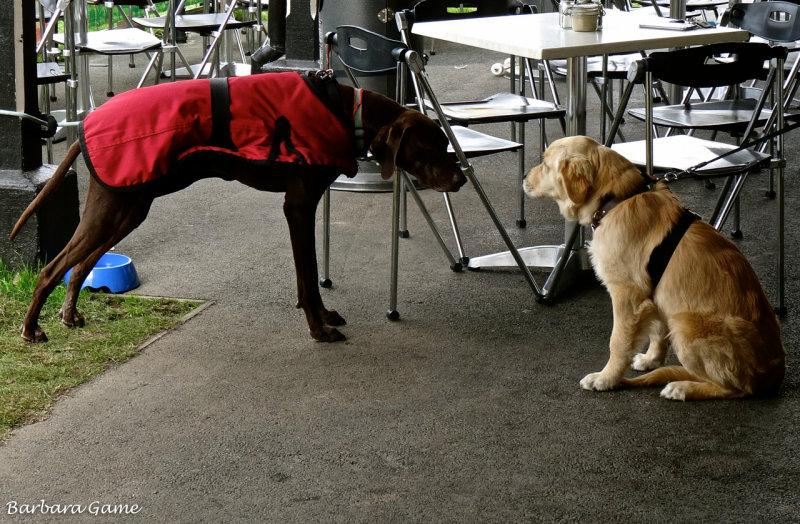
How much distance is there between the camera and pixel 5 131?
4.74 m

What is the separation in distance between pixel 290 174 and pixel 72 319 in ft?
3.88

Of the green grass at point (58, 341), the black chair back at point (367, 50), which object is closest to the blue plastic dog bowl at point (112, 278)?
the green grass at point (58, 341)

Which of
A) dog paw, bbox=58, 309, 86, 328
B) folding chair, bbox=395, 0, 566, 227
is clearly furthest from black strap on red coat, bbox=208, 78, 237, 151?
dog paw, bbox=58, 309, 86, 328

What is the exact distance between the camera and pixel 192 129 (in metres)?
3.68

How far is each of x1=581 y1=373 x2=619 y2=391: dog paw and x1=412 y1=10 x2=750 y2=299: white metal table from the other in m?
0.87

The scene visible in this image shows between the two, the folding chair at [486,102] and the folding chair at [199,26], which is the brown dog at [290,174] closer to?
the folding chair at [486,102]

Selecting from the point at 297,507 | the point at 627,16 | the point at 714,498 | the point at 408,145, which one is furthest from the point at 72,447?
the point at 627,16

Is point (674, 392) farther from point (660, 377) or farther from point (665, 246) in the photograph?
point (665, 246)

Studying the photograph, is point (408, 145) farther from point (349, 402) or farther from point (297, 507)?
point (297, 507)

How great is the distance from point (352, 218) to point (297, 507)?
120 inches

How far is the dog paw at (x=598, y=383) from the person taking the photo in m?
3.57

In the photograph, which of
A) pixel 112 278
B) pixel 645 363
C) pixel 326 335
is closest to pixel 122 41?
pixel 112 278

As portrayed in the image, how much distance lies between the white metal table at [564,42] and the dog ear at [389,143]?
62 cm

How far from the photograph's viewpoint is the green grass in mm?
3553
